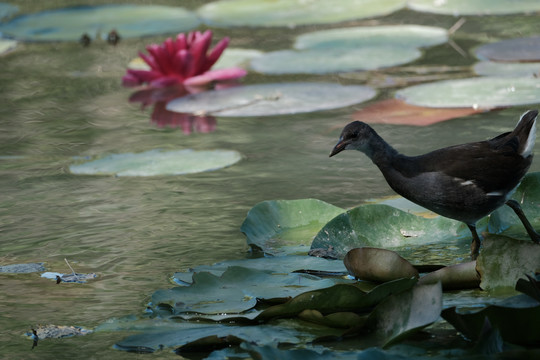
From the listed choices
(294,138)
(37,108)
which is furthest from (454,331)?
(37,108)

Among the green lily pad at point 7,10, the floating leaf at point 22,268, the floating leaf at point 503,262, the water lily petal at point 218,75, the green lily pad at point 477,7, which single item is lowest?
the floating leaf at point 22,268

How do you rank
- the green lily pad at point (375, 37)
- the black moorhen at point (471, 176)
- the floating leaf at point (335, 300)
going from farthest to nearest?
the green lily pad at point (375, 37)
the black moorhen at point (471, 176)
the floating leaf at point (335, 300)

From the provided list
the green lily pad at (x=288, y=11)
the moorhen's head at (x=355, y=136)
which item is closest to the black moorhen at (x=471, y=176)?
the moorhen's head at (x=355, y=136)

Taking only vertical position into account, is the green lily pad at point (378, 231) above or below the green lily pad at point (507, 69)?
below

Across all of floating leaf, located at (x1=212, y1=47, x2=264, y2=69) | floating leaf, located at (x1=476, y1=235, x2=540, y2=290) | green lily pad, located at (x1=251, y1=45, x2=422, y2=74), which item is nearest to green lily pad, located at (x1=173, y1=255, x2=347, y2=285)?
floating leaf, located at (x1=476, y1=235, x2=540, y2=290)

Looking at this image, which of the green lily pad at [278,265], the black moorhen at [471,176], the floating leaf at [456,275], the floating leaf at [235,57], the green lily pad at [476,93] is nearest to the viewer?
the floating leaf at [456,275]

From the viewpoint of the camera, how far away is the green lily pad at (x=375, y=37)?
20.2 feet

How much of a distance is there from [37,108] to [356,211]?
2.95m

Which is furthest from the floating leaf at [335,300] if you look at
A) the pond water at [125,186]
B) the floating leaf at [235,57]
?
the floating leaf at [235,57]

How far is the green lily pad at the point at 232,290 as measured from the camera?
2.28 m

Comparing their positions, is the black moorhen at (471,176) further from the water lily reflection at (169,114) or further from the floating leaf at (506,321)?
the water lily reflection at (169,114)

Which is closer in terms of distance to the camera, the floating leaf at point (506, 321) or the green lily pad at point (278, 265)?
the floating leaf at point (506, 321)

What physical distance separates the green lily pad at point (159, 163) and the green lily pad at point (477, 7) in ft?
11.0

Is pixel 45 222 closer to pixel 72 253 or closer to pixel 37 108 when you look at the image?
pixel 72 253
